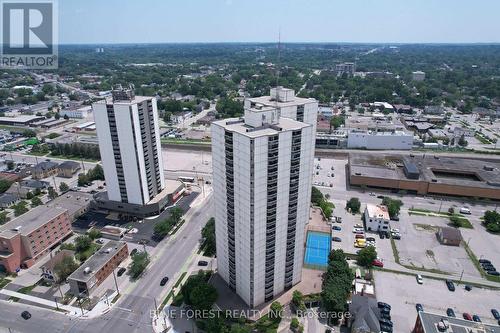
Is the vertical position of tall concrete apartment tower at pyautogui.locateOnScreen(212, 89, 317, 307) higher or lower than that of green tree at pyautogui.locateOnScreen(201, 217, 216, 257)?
higher

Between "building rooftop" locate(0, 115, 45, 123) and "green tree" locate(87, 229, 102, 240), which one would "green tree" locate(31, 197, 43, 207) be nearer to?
"green tree" locate(87, 229, 102, 240)

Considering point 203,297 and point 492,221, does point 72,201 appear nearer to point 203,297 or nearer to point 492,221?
point 203,297

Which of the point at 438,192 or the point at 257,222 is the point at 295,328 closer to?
the point at 257,222

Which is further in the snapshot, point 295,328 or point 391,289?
point 391,289

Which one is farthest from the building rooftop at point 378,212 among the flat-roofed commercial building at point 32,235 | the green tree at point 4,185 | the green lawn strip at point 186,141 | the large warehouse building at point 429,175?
the green tree at point 4,185

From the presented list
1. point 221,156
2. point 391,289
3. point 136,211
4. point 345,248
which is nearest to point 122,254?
point 136,211

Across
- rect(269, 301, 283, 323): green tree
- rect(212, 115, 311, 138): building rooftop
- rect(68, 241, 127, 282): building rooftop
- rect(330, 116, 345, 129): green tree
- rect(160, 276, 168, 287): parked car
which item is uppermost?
rect(212, 115, 311, 138): building rooftop
